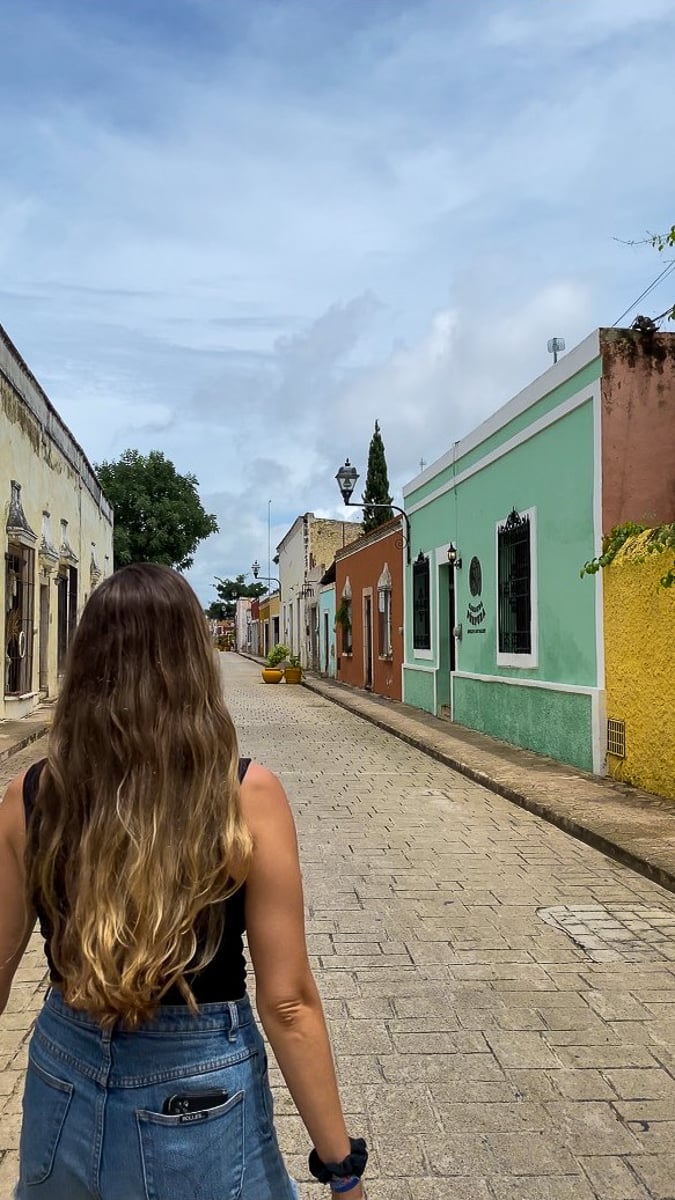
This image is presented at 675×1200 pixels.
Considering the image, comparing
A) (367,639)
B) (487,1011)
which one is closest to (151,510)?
(367,639)

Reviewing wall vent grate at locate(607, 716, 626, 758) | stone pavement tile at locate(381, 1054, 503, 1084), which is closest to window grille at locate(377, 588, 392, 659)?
wall vent grate at locate(607, 716, 626, 758)

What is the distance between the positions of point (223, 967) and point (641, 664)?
289 inches

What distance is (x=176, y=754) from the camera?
4.77 ft

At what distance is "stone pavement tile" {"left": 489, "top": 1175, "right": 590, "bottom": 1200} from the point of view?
257cm

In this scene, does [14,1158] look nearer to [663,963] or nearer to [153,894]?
[153,894]

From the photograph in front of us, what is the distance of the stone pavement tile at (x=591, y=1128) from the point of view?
2.81 metres

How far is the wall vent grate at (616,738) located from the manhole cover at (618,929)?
3.47 metres

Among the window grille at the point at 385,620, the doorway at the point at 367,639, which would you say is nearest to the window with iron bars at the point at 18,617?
the window grille at the point at 385,620

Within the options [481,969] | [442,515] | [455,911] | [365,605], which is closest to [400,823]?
[455,911]

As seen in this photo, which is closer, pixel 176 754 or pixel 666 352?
pixel 176 754

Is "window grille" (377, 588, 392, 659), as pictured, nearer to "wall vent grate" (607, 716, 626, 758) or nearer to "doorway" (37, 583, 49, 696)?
"doorway" (37, 583, 49, 696)

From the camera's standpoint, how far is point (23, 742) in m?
12.0

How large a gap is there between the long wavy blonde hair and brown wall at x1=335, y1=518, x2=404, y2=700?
1750cm

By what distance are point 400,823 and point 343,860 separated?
1.35 m
